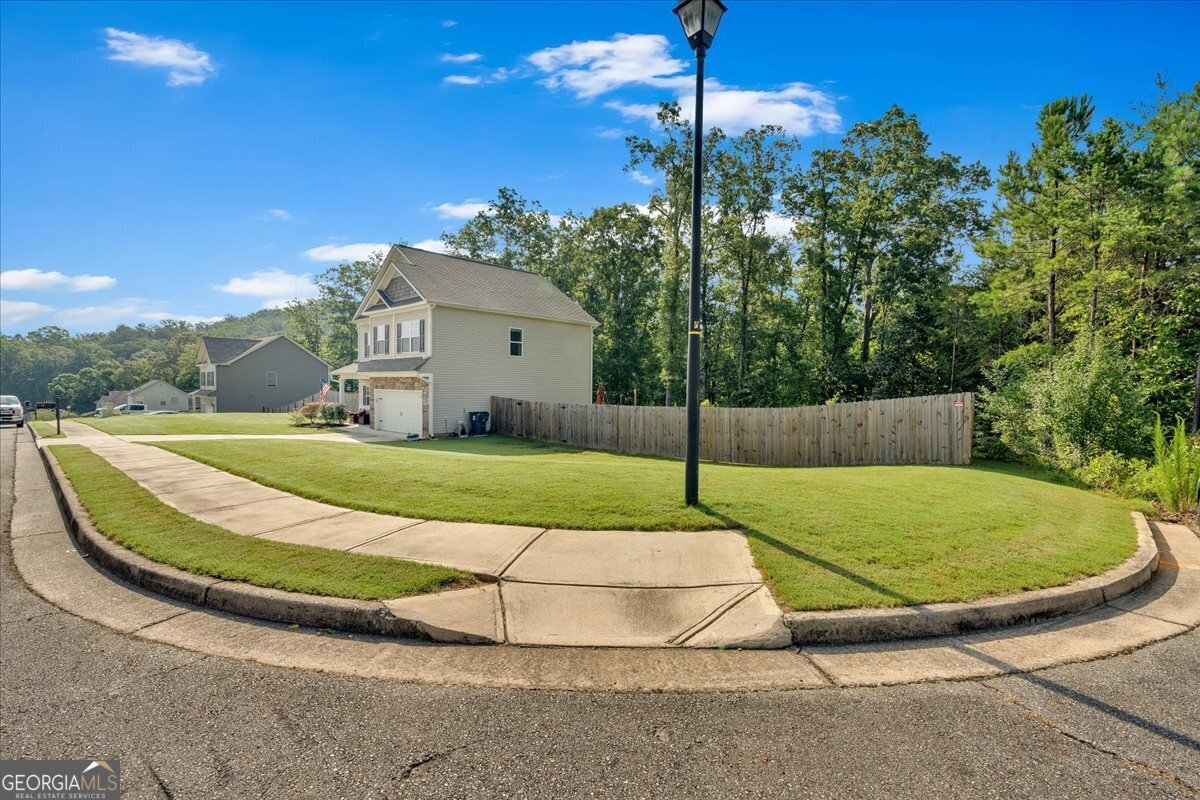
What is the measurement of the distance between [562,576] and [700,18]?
244 inches

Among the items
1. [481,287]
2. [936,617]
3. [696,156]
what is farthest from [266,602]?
→ [481,287]

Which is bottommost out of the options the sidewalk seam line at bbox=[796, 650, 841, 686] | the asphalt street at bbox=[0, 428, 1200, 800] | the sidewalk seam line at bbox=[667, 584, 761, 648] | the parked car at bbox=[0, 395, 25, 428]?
the sidewalk seam line at bbox=[796, 650, 841, 686]

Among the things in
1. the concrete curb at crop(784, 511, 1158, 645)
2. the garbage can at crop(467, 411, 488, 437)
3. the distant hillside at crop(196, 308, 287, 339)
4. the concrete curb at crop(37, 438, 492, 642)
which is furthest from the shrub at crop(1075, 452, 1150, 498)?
the distant hillside at crop(196, 308, 287, 339)

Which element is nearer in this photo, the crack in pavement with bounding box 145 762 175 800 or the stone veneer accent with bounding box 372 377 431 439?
the crack in pavement with bounding box 145 762 175 800

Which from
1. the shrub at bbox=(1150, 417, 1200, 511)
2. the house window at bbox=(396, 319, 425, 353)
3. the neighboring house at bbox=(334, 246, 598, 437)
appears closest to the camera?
the shrub at bbox=(1150, 417, 1200, 511)

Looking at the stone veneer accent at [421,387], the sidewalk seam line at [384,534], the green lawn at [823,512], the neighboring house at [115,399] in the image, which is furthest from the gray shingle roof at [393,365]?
the neighboring house at [115,399]

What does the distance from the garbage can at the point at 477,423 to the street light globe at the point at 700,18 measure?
59.0 ft

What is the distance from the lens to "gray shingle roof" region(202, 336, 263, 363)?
1702 inches

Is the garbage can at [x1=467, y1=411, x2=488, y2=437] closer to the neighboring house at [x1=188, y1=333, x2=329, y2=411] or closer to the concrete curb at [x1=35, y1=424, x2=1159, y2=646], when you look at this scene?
the concrete curb at [x1=35, y1=424, x2=1159, y2=646]

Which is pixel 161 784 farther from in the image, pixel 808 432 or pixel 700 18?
pixel 808 432

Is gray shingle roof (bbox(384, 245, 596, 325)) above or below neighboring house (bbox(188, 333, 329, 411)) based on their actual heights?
above

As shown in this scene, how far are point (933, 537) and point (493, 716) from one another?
5.04 meters

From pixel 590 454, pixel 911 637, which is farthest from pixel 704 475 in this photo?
pixel 590 454

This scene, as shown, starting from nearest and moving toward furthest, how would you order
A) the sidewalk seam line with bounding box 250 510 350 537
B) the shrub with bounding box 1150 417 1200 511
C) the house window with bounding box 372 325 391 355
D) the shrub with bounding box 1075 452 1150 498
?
the sidewalk seam line with bounding box 250 510 350 537
the shrub with bounding box 1150 417 1200 511
the shrub with bounding box 1075 452 1150 498
the house window with bounding box 372 325 391 355
